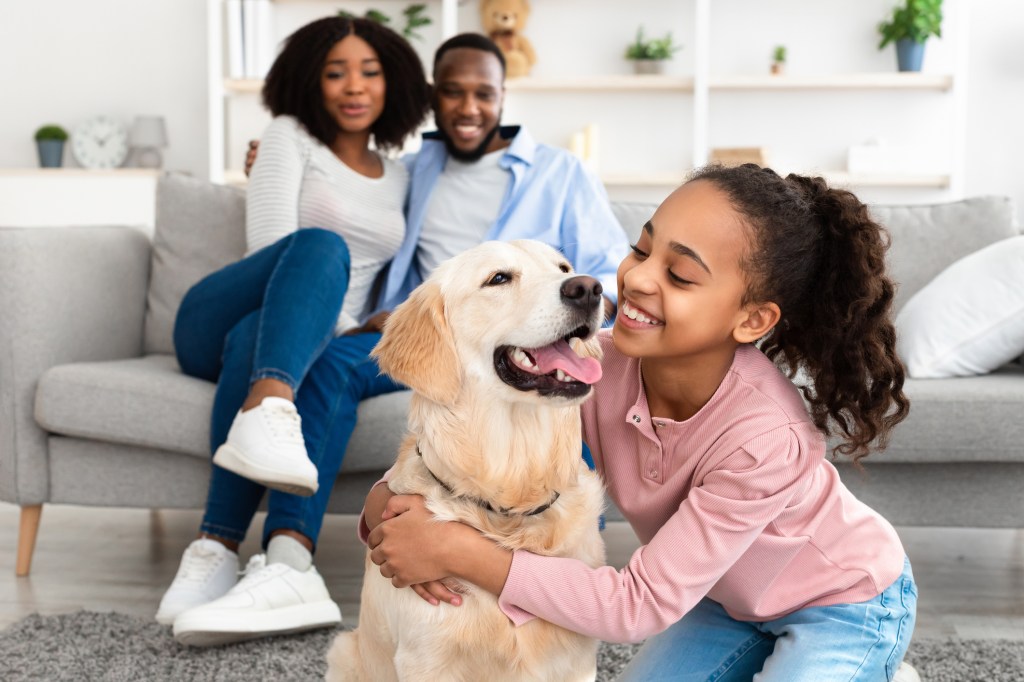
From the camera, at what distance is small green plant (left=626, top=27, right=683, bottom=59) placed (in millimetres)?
5312

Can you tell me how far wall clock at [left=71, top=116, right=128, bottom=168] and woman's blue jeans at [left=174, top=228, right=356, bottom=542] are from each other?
377 centimetres

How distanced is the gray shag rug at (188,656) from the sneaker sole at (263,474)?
1.03ft

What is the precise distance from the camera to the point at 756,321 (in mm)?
1340

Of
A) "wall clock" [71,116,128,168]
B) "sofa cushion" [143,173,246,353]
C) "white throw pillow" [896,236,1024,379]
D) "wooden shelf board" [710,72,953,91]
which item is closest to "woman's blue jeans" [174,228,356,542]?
"sofa cushion" [143,173,246,353]

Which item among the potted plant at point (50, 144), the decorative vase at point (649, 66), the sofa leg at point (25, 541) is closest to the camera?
the sofa leg at point (25, 541)

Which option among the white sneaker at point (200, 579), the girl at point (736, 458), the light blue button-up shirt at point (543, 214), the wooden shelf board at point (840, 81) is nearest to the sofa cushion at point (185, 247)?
the light blue button-up shirt at point (543, 214)

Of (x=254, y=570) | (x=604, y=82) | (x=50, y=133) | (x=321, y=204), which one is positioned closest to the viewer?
(x=254, y=570)

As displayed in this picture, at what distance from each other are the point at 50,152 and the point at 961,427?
5034 millimetres

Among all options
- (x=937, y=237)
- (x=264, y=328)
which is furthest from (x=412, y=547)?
(x=937, y=237)

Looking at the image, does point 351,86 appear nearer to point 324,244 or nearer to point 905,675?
point 324,244

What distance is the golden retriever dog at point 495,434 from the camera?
1.26 metres

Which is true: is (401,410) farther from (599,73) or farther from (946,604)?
(599,73)

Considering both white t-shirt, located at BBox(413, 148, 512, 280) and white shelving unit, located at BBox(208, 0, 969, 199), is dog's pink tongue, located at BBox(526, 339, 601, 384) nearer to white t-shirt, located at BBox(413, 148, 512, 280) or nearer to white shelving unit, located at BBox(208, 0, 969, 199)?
white t-shirt, located at BBox(413, 148, 512, 280)

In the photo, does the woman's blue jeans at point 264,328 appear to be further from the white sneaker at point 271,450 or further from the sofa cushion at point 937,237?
the sofa cushion at point 937,237
